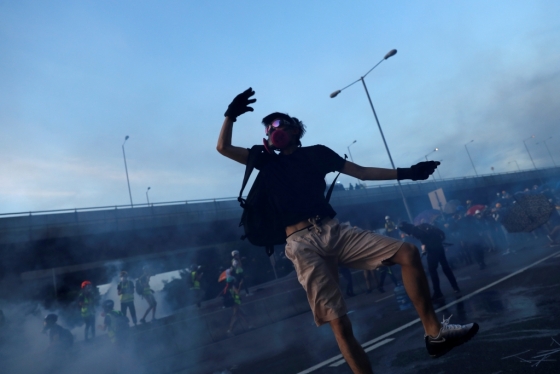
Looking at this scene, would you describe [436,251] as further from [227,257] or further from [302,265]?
[227,257]

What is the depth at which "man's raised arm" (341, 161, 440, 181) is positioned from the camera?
291 centimetres

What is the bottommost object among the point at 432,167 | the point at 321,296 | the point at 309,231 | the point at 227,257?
the point at 321,296

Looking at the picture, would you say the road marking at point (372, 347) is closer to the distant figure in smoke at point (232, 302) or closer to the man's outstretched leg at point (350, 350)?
the man's outstretched leg at point (350, 350)

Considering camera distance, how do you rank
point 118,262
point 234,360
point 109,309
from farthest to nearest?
1. point 118,262
2. point 109,309
3. point 234,360

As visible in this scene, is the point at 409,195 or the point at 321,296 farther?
the point at 409,195

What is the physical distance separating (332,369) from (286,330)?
4.55 m

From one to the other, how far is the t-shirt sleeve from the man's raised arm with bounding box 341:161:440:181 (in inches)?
1.9

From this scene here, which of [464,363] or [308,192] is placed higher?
[308,192]

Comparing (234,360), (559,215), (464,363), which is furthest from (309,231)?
(559,215)

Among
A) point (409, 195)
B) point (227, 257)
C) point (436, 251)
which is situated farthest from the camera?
point (409, 195)

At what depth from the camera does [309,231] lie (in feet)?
9.31

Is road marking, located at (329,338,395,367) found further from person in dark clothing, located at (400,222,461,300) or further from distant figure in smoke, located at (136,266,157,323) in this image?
distant figure in smoke, located at (136,266,157,323)

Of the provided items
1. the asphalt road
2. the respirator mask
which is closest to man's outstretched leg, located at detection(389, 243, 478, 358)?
the asphalt road

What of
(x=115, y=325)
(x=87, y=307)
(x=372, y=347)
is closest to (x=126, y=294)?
(x=87, y=307)
